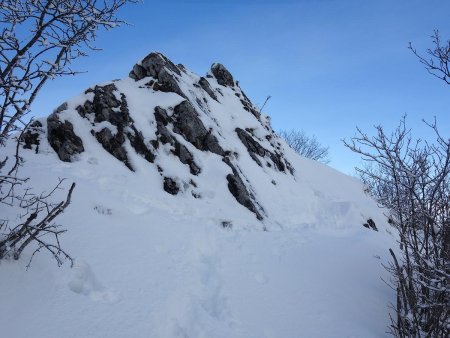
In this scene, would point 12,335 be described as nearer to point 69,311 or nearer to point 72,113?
point 69,311

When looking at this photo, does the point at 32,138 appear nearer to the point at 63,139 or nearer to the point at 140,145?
the point at 63,139

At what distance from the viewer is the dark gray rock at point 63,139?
909cm

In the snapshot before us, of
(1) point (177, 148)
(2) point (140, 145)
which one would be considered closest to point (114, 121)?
(2) point (140, 145)

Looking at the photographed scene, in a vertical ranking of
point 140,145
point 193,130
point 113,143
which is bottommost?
point 113,143

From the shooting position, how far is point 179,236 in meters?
6.68

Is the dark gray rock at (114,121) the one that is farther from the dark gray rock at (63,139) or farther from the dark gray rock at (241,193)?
the dark gray rock at (241,193)

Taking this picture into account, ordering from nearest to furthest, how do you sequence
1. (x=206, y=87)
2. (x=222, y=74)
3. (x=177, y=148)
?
(x=177, y=148)
(x=206, y=87)
(x=222, y=74)

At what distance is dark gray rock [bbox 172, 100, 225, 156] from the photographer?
1245cm

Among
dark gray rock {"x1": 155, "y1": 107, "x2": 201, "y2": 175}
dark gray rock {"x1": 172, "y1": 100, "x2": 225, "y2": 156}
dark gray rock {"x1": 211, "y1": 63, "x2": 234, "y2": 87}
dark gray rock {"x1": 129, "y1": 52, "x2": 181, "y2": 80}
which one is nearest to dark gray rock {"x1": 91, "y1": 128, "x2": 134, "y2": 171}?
dark gray rock {"x1": 155, "y1": 107, "x2": 201, "y2": 175}

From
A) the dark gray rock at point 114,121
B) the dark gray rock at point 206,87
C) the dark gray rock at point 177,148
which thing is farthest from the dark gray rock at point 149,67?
the dark gray rock at point 177,148

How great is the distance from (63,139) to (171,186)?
11.5ft

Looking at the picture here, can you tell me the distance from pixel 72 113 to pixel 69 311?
8.66 meters

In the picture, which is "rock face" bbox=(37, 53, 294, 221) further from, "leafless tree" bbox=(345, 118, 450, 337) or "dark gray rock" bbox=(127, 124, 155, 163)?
"leafless tree" bbox=(345, 118, 450, 337)

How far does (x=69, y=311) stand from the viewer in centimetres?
334
